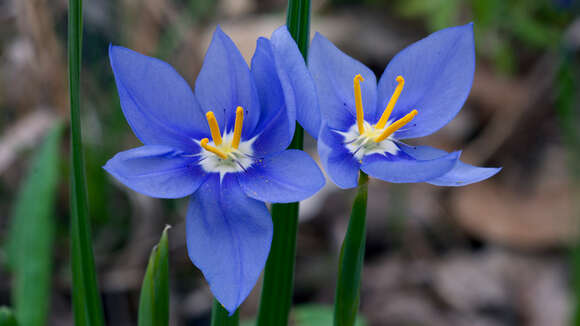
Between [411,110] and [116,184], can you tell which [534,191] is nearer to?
[116,184]

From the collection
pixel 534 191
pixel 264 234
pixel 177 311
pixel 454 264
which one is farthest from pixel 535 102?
pixel 264 234

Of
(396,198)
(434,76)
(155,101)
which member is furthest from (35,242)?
(396,198)

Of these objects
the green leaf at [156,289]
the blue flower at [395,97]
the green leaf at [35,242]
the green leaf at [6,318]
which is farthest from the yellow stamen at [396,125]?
the green leaf at [35,242]

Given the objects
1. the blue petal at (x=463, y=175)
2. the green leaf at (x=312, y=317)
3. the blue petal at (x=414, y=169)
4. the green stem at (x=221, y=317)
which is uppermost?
the blue petal at (x=414, y=169)

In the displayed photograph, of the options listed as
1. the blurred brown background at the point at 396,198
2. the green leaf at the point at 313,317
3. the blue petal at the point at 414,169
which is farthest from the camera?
the blurred brown background at the point at 396,198

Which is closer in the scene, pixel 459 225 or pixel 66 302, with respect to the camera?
pixel 66 302

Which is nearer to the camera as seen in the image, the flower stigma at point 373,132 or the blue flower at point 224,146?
the blue flower at point 224,146

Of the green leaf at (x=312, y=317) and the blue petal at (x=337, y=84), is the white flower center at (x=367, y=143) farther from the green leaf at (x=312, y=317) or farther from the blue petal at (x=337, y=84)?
the green leaf at (x=312, y=317)

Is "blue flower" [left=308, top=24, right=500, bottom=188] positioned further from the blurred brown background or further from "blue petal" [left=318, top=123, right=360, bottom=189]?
the blurred brown background
